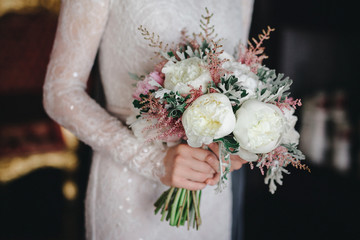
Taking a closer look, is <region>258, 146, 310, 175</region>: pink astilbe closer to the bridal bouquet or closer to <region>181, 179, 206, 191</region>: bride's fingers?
the bridal bouquet

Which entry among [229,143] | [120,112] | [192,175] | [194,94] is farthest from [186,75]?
[120,112]

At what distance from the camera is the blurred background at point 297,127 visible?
1.89m

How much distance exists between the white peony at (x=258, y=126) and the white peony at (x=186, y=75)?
0.34ft

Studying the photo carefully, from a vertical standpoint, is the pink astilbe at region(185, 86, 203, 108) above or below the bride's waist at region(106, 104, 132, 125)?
above

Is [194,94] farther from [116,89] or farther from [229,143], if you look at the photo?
[116,89]

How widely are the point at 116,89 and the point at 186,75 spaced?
0.37 m

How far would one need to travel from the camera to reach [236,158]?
770 millimetres

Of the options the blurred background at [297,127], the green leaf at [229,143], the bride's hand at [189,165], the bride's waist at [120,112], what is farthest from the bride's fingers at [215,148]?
the blurred background at [297,127]

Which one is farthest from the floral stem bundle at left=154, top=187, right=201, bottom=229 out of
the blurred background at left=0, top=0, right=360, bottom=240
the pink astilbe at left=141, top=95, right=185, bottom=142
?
the blurred background at left=0, top=0, right=360, bottom=240

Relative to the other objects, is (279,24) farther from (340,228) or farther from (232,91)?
(232,91)

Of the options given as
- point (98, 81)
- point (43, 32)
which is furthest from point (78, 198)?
point (98, 81)

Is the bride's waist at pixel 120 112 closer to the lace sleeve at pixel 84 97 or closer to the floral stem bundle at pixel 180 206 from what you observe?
the lace sleeve at pixel 84 97

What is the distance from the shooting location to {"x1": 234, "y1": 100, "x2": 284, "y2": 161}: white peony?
56 centimetres

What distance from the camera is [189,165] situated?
0.75 m
